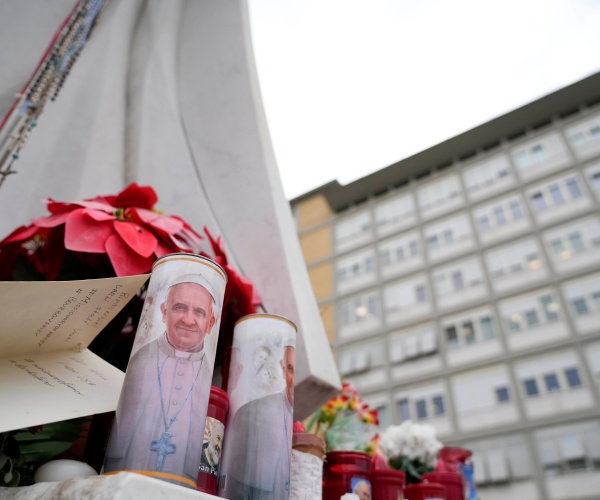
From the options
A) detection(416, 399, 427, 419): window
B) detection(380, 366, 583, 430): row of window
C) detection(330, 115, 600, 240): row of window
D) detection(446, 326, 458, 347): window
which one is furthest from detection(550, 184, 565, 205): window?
Result: detection(416, 399, 427, 419): window

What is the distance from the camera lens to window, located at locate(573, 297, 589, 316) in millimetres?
7746

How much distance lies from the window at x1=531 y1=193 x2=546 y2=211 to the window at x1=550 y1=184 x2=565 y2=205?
0.17 metres

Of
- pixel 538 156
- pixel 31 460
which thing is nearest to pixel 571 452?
pixel 538 156

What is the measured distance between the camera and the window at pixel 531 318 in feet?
26.5

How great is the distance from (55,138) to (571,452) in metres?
7.87

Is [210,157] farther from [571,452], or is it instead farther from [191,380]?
[571,452]

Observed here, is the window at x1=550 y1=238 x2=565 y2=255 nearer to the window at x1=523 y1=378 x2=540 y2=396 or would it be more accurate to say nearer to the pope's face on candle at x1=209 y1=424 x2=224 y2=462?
the window at x1=523 y1=378 x2=540 y2=396

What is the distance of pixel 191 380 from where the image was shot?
0.37 meters

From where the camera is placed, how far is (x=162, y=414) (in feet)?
1.13

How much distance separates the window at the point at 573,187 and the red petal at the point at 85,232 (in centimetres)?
960

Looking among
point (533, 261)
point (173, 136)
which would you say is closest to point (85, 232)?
point (173, 136)

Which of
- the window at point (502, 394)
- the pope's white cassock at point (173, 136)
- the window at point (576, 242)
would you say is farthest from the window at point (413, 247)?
the pope's white cassock at point (173, 136)

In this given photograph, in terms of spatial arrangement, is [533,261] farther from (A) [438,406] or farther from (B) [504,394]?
(A) [438,406]

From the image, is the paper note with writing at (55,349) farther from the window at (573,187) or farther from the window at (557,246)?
the window at (573,187)
